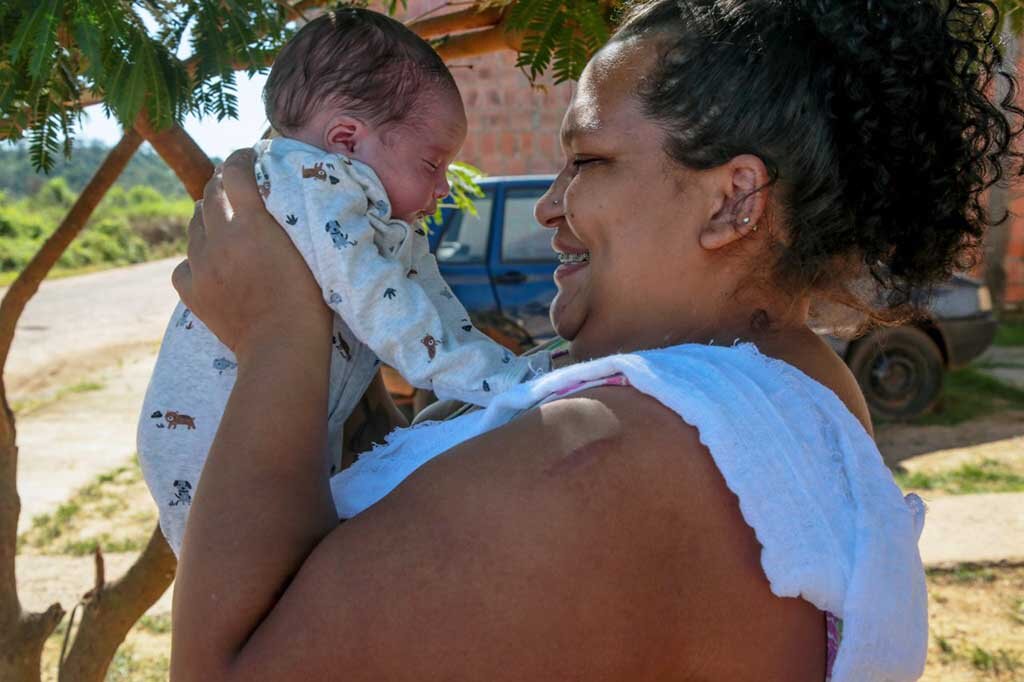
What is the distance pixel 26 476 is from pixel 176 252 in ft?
97.4

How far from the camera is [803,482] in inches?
50.5

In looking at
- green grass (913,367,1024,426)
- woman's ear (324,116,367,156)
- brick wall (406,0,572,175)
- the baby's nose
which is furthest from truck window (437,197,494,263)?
woman's ear (324,116,367,156)

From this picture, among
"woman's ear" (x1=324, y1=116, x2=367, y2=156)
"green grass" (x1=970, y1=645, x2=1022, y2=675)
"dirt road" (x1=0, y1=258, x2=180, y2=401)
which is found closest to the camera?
"woman's ear" (x1=324, y1=116, x2=367, y2=156)

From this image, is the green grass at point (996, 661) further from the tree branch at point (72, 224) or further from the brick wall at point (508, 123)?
the brick wall at point (508, 123)

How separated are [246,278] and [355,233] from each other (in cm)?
18

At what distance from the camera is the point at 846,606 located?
128cm

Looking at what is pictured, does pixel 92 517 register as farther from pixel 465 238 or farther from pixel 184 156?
pixel 184 156

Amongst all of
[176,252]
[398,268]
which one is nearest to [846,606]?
[398,268]

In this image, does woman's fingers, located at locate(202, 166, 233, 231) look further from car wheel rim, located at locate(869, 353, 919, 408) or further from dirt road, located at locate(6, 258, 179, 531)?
car wheel rim, located at locate(869, 353, 919, 408)

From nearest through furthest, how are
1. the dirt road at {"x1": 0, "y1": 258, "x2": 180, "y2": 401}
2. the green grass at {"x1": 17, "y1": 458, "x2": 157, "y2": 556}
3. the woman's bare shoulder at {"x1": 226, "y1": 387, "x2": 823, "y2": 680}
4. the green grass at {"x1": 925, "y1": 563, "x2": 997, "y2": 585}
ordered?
the woman's bare shoulder at {"x1": 226, "y1": 387, "x2": 823, "y2": 680} < the green grass at {"x1": 925, "y1": 563, "x2": 997, "y2": 585} < the green grass at {"x1": 17, "y1": 458, "x2": 157, "y2": 556} < the dirt road at {"x1": 0, "y1": 258, "x2": 180, "y2": 401}

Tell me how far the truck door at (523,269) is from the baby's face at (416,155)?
17.2 ft

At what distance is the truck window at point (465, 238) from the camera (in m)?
7.46

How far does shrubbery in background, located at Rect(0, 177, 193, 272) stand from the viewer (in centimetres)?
2747

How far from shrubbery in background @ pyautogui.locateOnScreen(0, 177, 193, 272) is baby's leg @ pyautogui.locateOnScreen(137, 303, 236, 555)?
2202 centimetres
